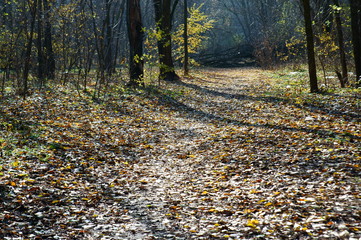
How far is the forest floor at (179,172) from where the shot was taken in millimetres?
4164

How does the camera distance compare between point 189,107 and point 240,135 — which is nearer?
point 240,135

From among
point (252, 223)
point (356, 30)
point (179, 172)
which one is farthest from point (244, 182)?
point (356, 30)

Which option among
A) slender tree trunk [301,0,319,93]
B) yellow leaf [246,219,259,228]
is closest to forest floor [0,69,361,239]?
yellow leaf [246,219,259,228]

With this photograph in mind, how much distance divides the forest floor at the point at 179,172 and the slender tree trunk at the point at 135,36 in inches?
192

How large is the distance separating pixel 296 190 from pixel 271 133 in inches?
135

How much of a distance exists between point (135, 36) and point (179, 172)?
1078cm

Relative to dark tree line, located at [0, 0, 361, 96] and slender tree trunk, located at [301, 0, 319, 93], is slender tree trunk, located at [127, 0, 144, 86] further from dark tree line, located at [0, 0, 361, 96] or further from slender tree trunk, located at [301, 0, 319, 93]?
slender tree trunk, located at [301, 0, 319, 93]

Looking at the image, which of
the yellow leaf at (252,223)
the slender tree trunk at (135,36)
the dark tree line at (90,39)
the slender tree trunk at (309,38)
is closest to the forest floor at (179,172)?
the yellow leaf at (252,223)

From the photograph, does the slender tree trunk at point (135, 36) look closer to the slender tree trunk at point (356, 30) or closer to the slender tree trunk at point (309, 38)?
the slender tree trunk at point (309, 38)

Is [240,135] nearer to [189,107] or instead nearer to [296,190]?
[296,190]

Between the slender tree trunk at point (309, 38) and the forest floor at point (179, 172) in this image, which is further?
the slender tree trunk at point (309, 38)

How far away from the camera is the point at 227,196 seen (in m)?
5.18

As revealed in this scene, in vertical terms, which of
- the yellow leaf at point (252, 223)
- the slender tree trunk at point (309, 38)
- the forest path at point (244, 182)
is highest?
the slender tree trunk at point (309, 38)

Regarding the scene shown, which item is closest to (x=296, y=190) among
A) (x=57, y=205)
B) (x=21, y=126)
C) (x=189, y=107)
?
(x=57, y=205)
